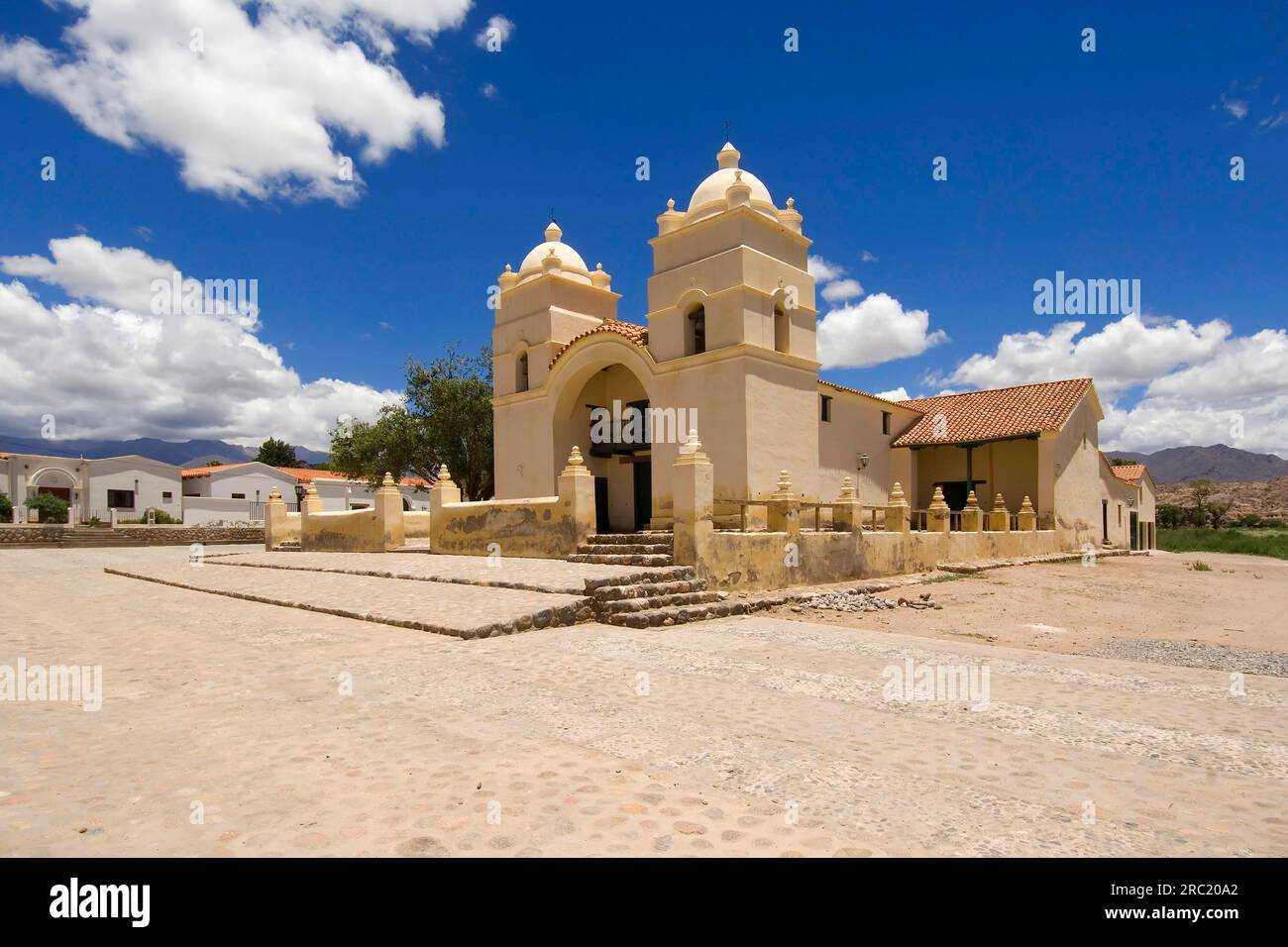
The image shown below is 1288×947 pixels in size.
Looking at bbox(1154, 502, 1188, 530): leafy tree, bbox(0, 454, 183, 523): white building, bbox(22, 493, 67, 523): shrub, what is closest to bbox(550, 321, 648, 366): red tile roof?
bbox(0, 454, 183, 523): white building

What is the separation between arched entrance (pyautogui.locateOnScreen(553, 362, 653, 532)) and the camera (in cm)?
1953

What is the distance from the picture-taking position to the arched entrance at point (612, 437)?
19531 mm

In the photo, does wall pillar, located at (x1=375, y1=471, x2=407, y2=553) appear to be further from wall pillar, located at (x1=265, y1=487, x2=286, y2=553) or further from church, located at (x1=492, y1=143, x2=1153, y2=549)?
wall pillar, located at (x1=265, y1=487, x2=286, y2=553)

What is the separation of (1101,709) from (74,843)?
6454 millimetres

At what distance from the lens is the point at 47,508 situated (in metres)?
40.7

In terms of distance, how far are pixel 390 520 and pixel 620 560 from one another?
8.70 metres

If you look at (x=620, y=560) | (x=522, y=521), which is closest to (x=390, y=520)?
(x=522, y=521)

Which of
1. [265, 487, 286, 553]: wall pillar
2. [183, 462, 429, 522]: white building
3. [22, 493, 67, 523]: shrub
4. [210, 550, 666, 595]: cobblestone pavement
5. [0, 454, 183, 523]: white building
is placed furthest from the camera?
[183, 462, 429, 522]: white building

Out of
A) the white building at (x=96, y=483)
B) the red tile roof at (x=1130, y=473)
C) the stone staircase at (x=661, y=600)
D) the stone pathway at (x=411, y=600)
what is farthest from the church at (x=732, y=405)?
the white building at (x=96, y=483)

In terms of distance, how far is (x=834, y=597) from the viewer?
504 inches

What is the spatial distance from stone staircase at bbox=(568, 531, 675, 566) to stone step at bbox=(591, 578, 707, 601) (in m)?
0.68

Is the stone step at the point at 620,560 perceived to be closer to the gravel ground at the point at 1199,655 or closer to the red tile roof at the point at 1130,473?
the gravel ground at the point at 1199,655

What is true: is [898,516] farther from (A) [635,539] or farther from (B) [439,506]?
(B) [439,506]
